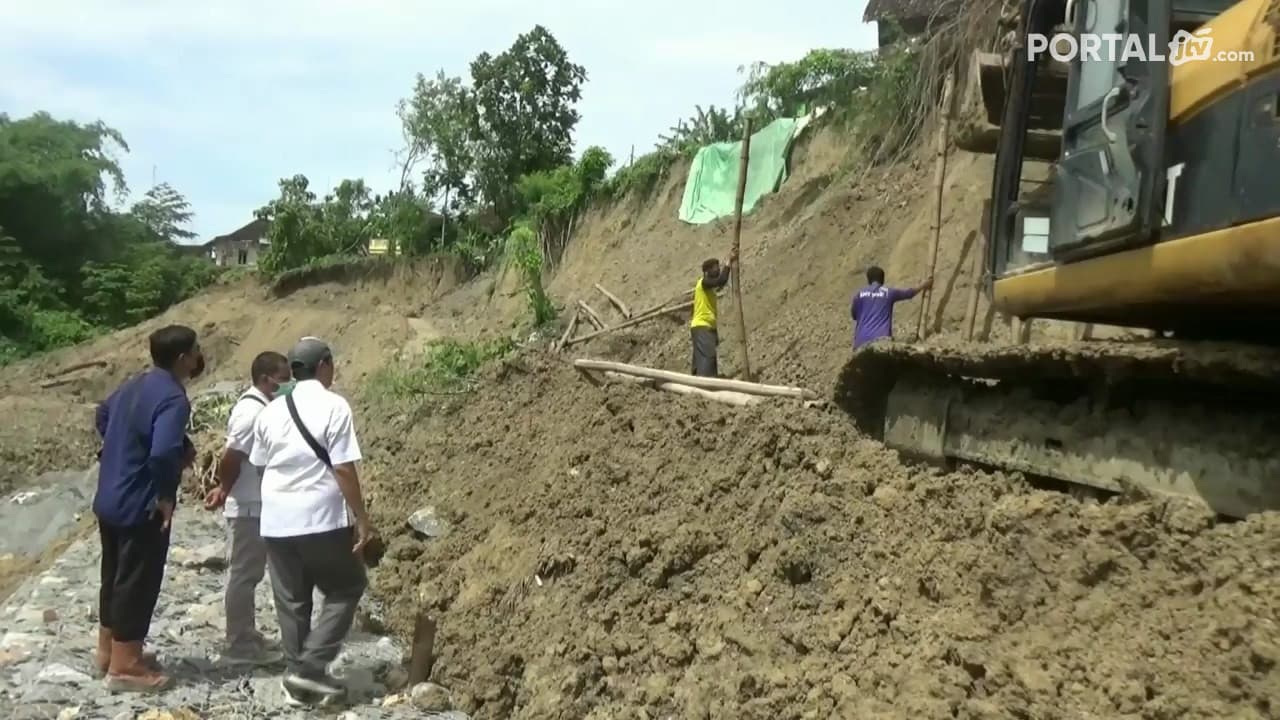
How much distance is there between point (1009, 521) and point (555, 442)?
4.63m

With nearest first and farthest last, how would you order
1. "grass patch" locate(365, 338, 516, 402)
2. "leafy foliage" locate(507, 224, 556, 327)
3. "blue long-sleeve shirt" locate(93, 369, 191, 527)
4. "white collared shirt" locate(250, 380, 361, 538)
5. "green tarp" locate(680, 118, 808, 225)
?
"white collared shirt" locate(250, 380, 361, 538) < "blue long-sleeve shirt" locate(93, 369, 191, 527) < "grass patch" locate(365, 338, 516, 402) < "green tarp" locate(680, 118, 808, 225) < "leafy foliage" locate(507, 224, 556, 327)

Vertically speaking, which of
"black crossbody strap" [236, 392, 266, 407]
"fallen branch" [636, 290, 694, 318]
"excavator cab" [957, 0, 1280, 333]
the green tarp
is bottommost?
"black crossbody strap" [236, 392, 266, 407]

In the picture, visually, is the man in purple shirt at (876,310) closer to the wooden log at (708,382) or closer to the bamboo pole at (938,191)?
the bamboo pole at (938,191)


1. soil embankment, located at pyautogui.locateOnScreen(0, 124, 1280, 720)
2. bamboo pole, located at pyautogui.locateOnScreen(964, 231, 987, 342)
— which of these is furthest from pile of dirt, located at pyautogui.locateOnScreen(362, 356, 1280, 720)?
bamboo pole, located at pyautogui.locateOnScreen(964, 231, 987, 342)

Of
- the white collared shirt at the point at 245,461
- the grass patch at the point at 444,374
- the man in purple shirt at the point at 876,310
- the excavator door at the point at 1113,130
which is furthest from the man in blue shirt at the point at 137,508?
the grass patch at the point at 444,374

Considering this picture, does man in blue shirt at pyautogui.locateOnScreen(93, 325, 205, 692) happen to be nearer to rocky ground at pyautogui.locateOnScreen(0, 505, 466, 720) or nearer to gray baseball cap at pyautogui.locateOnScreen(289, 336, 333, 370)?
rocky ground at pyautogui.locateOnScreen(0, 505, 466, 720)

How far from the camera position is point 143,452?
5.18 metres

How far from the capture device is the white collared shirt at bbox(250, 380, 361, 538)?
16.3 ft

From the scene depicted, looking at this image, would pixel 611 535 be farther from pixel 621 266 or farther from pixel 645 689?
pixel 621 266

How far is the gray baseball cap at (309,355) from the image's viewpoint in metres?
5.12

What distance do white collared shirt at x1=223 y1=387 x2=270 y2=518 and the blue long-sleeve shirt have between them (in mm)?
350

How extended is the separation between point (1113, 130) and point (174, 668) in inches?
194

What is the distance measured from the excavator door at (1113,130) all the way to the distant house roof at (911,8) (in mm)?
8903

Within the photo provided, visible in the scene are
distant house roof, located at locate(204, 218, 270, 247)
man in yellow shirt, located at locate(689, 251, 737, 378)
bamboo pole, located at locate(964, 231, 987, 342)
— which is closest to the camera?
bamboo pole, located at locate(964, 231, 987, 342)
